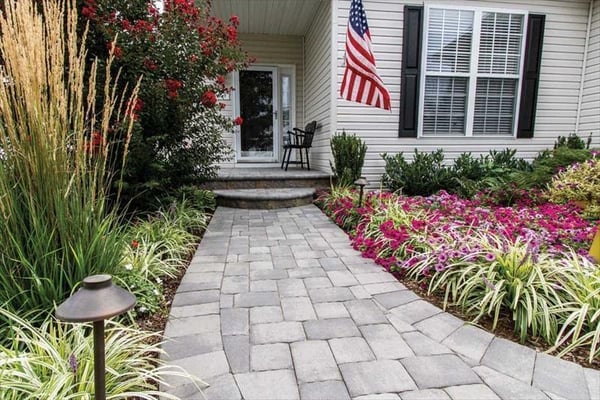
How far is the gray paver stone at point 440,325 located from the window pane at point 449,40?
14.5 feet

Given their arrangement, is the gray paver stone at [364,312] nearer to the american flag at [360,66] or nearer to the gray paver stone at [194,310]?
the gray paver stone at [194,310]

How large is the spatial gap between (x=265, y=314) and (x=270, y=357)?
393mm

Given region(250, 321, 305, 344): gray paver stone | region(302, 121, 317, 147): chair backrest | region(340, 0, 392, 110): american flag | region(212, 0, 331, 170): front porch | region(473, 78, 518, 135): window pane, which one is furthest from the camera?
region(212, 0, 331, 170): front porch

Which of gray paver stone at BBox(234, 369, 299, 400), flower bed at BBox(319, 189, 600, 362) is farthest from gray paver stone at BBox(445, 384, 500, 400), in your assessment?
gray paver stone at BBox(234, 369, 299, 400)

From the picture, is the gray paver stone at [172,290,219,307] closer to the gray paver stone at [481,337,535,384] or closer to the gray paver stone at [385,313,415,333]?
the gray paver stone at [385,313,415,333]

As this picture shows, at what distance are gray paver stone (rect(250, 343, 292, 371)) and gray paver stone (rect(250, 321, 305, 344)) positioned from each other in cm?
4

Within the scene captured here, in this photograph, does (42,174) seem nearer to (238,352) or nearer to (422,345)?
(238,352)

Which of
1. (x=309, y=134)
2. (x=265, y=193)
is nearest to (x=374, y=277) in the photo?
(x=265, y=193)

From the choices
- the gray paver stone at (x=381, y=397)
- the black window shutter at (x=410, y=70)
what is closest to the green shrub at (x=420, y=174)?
the black window shutter at (x=410, y=70)

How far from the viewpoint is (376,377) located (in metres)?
1.38

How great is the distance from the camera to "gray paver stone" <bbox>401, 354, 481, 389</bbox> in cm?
135

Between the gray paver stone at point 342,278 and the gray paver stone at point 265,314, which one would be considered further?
the gray paver stone at point 342,278

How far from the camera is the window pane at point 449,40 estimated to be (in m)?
5.16

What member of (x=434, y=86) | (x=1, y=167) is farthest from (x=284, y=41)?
(x=1, y=167)
